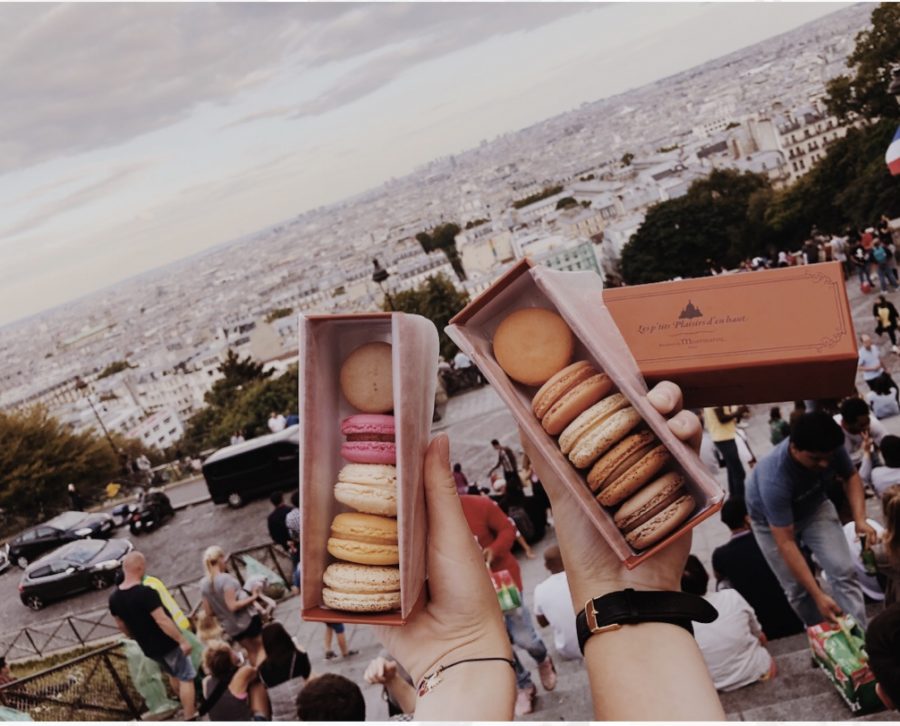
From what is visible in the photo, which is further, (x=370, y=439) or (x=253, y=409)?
(x=253, y=409)

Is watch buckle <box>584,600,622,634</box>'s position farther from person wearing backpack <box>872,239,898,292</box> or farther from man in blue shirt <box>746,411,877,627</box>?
person wearing backpack <box>872,239,898,292</box>

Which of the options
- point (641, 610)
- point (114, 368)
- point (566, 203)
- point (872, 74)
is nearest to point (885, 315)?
point (641, 610)

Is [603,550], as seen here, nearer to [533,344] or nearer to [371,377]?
[533,344]

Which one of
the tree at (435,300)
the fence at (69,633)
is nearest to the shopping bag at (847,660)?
the fence at (69,633)

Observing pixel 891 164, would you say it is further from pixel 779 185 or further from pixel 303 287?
pixel 303 287

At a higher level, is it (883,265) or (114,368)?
(883,265)

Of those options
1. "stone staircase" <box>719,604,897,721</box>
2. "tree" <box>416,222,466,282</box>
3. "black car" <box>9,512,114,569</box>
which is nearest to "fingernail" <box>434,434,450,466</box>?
"stone staircase" <box>719,604,897,721</box>

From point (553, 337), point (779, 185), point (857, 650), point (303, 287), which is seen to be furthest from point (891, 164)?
point (303, 287)
